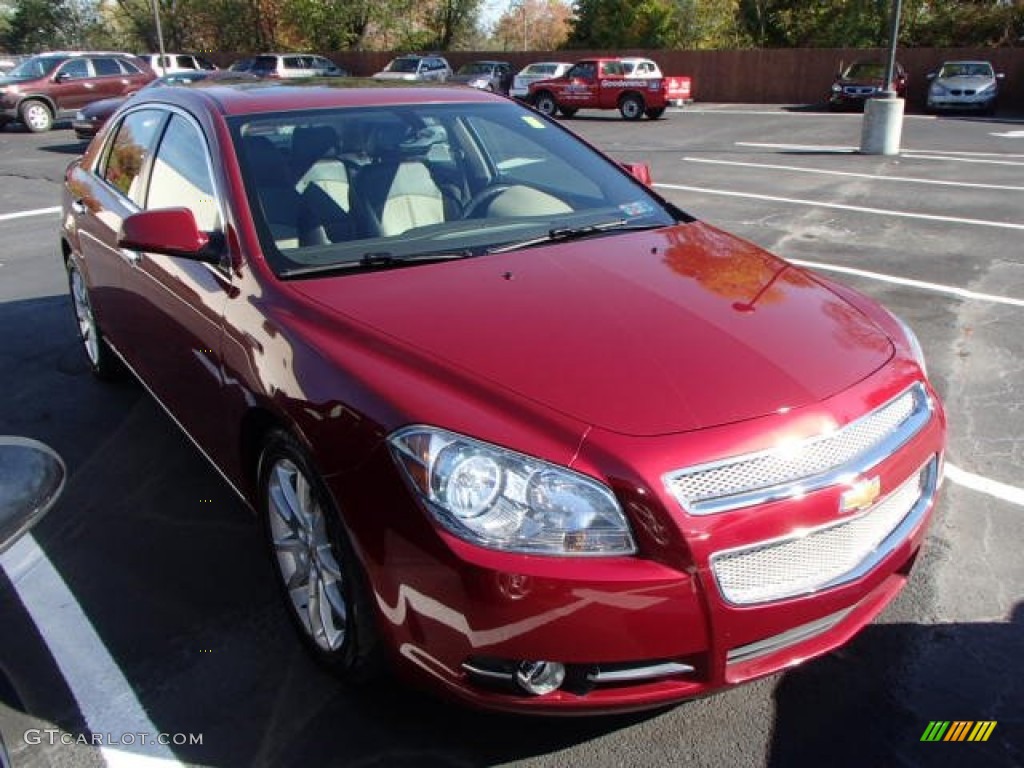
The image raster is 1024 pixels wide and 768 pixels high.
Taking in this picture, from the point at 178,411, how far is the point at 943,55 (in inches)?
1269

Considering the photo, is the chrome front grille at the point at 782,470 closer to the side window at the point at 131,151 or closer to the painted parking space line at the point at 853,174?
the side window at the point at 131,151

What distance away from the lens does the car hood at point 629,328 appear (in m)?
2.21

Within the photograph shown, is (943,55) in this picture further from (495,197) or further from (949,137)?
(495,197)

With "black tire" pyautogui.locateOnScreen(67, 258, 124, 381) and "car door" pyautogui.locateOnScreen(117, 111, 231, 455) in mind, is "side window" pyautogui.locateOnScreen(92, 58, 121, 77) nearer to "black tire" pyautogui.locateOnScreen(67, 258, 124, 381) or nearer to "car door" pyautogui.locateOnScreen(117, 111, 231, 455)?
"black tire" pyautogui.locateOnScreen(67, 258, 124, 381)

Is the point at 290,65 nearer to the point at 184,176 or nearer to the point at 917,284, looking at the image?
the point at 917,284

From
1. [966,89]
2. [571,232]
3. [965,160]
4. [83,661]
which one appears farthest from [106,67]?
[966,89]

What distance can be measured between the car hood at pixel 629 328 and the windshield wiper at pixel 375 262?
0.06 meters

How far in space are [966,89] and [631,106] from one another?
938cm

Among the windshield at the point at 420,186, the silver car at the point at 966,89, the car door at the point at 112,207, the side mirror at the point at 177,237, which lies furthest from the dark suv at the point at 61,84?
the silver car at the point at 966,89

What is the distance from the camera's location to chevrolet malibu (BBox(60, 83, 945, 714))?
2.04 metres

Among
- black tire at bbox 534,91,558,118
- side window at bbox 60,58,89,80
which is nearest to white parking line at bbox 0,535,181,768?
side window at bbox 60,58,89,80

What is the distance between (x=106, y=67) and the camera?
837 inches

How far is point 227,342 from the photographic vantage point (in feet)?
9.53

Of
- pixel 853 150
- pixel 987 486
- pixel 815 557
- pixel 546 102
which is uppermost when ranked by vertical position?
pixel 815 557
